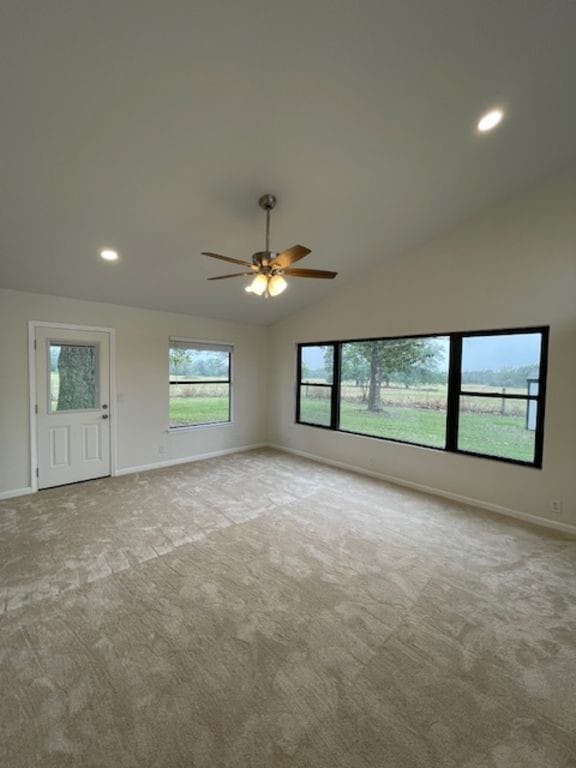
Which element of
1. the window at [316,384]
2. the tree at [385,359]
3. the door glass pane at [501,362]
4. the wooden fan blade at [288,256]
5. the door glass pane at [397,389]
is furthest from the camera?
the window at [316,384]

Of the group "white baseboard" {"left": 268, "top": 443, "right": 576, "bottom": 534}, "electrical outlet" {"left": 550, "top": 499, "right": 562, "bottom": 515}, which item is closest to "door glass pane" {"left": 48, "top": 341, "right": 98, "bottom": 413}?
"white baseboard" {"left": 268, "top": 443, "right": 576, "bottom": 534}

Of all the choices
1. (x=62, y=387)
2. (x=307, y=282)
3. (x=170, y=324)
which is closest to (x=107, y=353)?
(x=62, y=387)

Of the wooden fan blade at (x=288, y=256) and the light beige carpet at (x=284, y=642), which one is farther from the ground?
the wooden fan blade at (x=288, y=256)

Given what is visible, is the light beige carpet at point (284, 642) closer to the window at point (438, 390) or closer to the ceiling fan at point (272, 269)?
the window at point (438, 390)

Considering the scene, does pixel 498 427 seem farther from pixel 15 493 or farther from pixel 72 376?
pixel 15 493

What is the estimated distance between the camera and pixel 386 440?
4.75 metres

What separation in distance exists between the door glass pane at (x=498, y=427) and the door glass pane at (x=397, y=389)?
0.28 m

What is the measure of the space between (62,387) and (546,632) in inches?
206

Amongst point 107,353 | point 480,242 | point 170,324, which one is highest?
point 480,242

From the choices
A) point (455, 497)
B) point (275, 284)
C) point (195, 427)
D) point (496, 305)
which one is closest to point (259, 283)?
point (275, 284)

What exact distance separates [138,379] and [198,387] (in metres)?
1.02

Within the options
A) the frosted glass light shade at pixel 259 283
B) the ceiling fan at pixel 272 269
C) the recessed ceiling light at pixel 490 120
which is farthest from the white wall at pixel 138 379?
the recessed ceiling light at pixel 490 120

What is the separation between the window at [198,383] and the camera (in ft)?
17.7

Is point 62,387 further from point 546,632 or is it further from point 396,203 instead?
point 546,632
